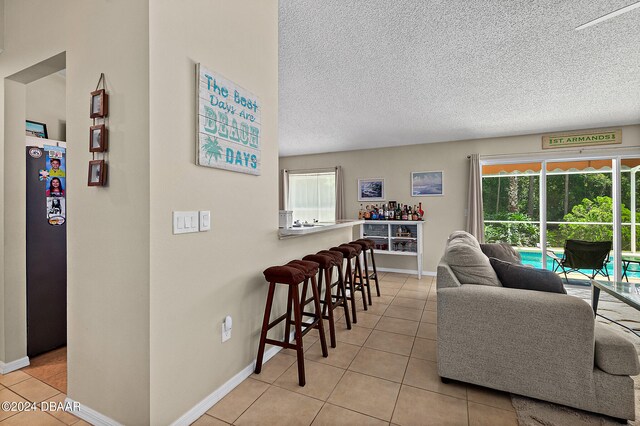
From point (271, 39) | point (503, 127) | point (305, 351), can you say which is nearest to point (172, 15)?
point (271, 39)

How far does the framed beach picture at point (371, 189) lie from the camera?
19.8 feet

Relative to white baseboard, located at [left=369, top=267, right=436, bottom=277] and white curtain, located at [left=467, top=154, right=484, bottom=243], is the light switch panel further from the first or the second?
white curtain, located at [left=467, top=154, right=484, bottom=243]

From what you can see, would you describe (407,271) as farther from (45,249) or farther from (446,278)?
(45,249)

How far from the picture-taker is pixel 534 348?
1762 mm

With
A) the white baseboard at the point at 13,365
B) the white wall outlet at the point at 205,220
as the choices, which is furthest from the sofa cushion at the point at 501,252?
the white baseboard at the point at 13,365

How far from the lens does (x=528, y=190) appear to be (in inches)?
204

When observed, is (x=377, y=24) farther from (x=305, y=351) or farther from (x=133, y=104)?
(x=305, y=351)

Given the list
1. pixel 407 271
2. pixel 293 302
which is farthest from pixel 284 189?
pixel 293 302

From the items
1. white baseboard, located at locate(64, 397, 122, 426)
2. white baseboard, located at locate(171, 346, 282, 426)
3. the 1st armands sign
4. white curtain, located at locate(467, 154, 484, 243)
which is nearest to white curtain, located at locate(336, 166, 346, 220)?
white curtain, located at locate(467, 154, 484, 243)

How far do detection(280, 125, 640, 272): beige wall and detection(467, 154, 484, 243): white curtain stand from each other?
16cm

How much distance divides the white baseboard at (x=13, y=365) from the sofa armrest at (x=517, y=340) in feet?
9.91

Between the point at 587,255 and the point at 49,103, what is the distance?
6.90 metres

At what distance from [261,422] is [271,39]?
2.58 m

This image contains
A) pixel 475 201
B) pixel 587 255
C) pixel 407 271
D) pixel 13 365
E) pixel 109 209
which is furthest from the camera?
pixel 407 271
